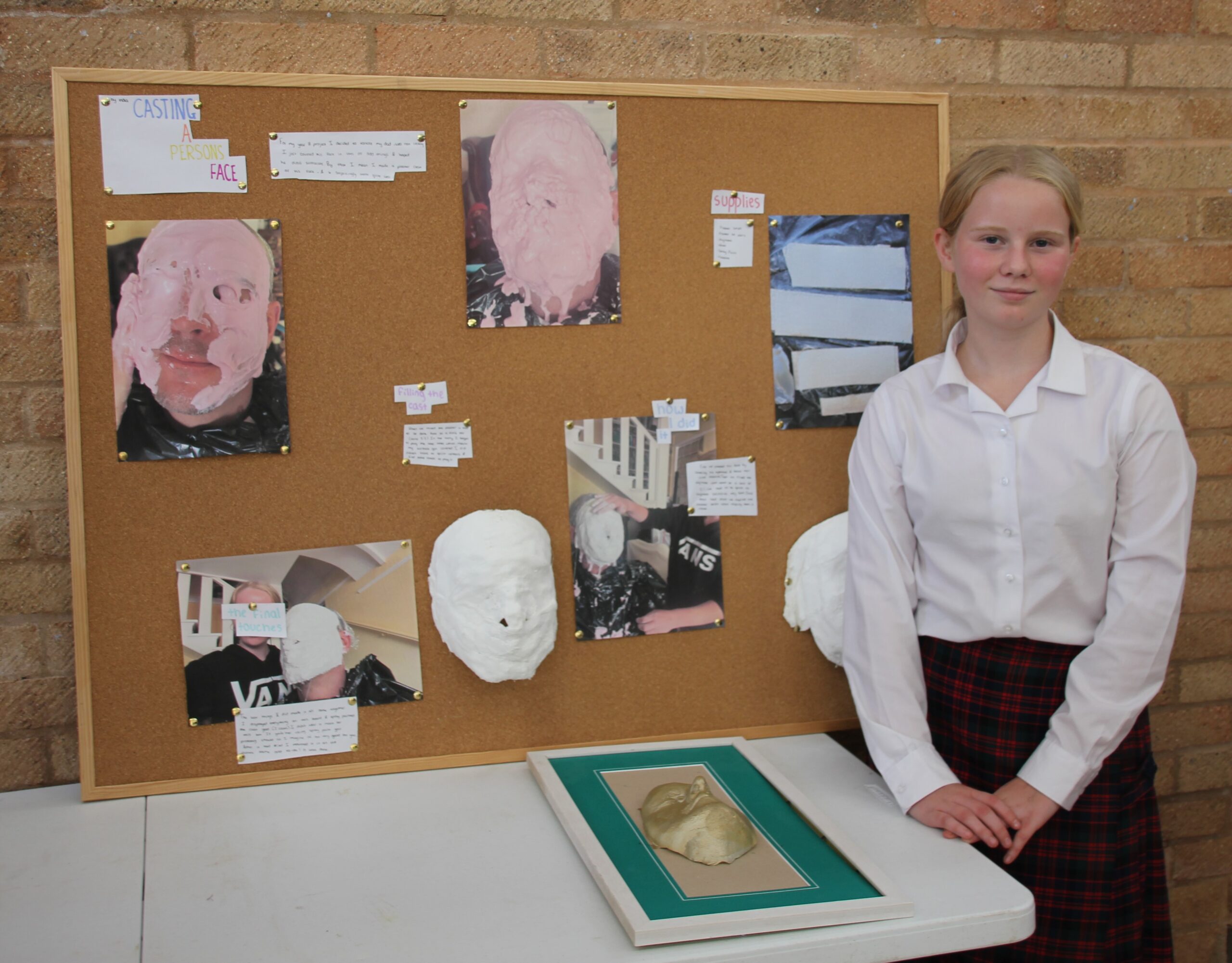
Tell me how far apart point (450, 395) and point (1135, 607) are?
0.95 metres

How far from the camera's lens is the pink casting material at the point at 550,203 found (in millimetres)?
1396

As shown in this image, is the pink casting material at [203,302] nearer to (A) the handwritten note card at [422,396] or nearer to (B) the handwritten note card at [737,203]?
(A) the handwritten note card at [422,396]

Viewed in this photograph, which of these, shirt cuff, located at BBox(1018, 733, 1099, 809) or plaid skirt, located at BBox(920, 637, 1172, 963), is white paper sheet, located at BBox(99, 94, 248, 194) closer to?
plaid skirt, located at BBox(920, 637, 1172, 963)

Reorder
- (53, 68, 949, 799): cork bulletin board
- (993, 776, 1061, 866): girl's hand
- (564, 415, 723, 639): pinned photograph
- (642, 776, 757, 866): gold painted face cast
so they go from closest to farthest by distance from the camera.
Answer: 1. (642, 776, 757, 866): gold painted face cast
2. (993, 776, 1061, 866): girl's hand
3. (53, 68, 949, 799): cork bulletin board
4. (564, 415, 723, 639): pinned photograph

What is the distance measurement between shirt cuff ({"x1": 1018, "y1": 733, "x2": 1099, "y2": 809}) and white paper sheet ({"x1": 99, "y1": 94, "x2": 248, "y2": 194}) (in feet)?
4.27

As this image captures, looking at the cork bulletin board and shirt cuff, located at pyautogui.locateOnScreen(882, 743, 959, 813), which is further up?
the cork bulletin board

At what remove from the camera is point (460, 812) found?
127 centimetres

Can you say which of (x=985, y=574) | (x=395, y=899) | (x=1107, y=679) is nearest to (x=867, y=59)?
(x=985, y=574)

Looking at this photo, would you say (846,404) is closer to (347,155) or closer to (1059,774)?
(1059,774)

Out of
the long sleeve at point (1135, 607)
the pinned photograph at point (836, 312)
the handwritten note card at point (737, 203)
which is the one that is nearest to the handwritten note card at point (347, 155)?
the handwritten note card at point (737, 203)

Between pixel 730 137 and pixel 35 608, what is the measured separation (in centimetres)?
124

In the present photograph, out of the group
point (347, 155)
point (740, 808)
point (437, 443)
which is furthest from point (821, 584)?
point (347, 155)

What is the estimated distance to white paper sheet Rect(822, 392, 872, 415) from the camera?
1.53 metres

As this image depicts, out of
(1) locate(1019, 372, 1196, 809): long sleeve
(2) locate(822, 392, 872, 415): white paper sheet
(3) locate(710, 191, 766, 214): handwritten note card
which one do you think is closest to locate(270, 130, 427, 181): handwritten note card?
(3) locate(710, 191, 766, 214): handwritten note card
